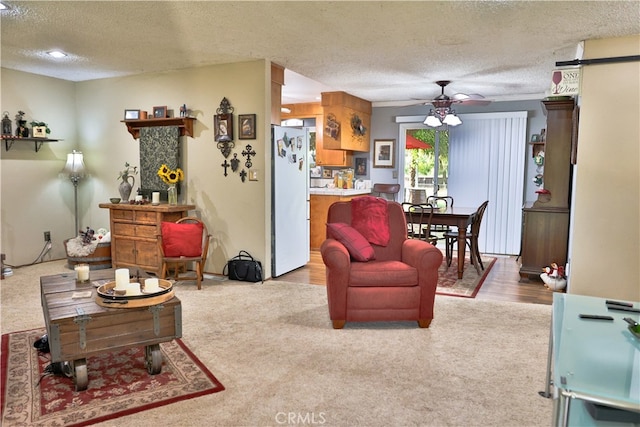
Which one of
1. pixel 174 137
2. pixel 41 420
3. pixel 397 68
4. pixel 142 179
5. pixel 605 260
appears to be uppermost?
pixel 397 68

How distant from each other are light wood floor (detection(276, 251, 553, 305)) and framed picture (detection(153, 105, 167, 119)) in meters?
2.42

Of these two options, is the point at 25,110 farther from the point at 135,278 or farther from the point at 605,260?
the point at 605,260

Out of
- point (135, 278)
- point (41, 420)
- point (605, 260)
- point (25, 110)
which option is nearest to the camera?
point (41, 420)

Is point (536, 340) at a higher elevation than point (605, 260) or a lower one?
lower

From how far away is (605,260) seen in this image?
423 cm

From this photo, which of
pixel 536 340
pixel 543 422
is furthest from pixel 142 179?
pixel 543 422

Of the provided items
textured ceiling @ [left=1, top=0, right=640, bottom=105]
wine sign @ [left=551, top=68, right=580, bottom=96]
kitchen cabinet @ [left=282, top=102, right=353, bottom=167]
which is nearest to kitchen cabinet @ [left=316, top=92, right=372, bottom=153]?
kitchen cabinet @ [left=282, top=102, right=353, bottom=167]

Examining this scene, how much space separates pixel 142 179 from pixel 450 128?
482cm

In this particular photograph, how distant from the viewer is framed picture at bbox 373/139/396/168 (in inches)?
320

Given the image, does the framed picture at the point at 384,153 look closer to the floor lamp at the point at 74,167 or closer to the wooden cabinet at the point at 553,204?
the wooden cabinet at the point at 553,204

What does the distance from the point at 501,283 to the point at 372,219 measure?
2.08 meters

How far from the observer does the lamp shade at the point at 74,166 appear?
6215mm

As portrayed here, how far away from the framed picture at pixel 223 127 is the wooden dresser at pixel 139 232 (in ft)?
2.93

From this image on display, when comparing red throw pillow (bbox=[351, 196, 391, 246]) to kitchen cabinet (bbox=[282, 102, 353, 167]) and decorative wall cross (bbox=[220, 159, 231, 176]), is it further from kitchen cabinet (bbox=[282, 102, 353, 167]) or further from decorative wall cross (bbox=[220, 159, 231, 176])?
kitchen cabinet (bbox=[282, 102, 353, 167])
